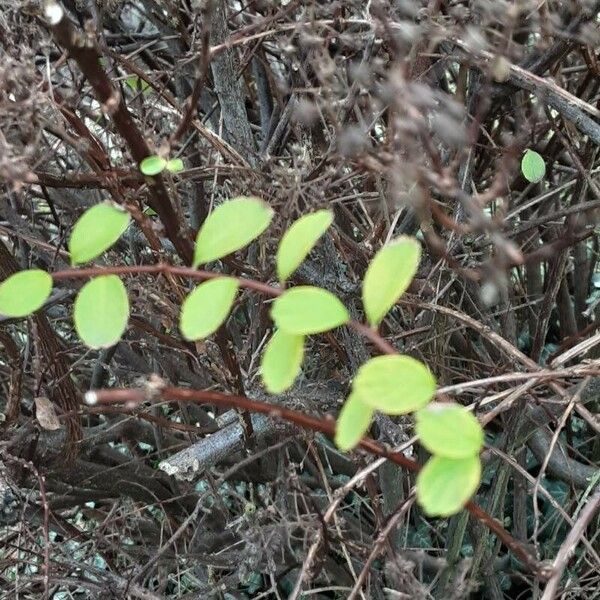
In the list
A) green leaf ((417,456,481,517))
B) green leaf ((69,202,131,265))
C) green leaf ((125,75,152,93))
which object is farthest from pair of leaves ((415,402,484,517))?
green leaf ((125,75,152,93))

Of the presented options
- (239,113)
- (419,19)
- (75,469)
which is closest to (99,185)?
(239,113)

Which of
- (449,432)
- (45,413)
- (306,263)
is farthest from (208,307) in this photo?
(45,413)

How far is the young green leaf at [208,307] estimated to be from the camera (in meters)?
0.53

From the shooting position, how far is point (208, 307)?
0.53 m

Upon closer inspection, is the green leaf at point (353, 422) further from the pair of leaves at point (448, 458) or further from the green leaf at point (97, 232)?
the green leaf at point (97, 232)

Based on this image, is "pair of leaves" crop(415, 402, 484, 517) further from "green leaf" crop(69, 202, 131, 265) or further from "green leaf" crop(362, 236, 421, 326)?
"green leaf" crop(69, 202, 131, 265)

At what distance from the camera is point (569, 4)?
98cm

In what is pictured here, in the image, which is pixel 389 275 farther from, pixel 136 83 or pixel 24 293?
pixel 136 83

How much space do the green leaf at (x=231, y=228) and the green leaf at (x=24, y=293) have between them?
11cm

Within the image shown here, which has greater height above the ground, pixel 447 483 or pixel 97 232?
pixel 97 232

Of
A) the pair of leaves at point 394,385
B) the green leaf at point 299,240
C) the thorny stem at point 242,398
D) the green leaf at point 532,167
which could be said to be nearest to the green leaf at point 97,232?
the thorny stem at point 242,398

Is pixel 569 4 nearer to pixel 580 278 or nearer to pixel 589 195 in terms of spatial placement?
pixel 589 195

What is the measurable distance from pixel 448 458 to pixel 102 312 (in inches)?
9.9

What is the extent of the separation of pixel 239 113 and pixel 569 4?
0.45 metres
